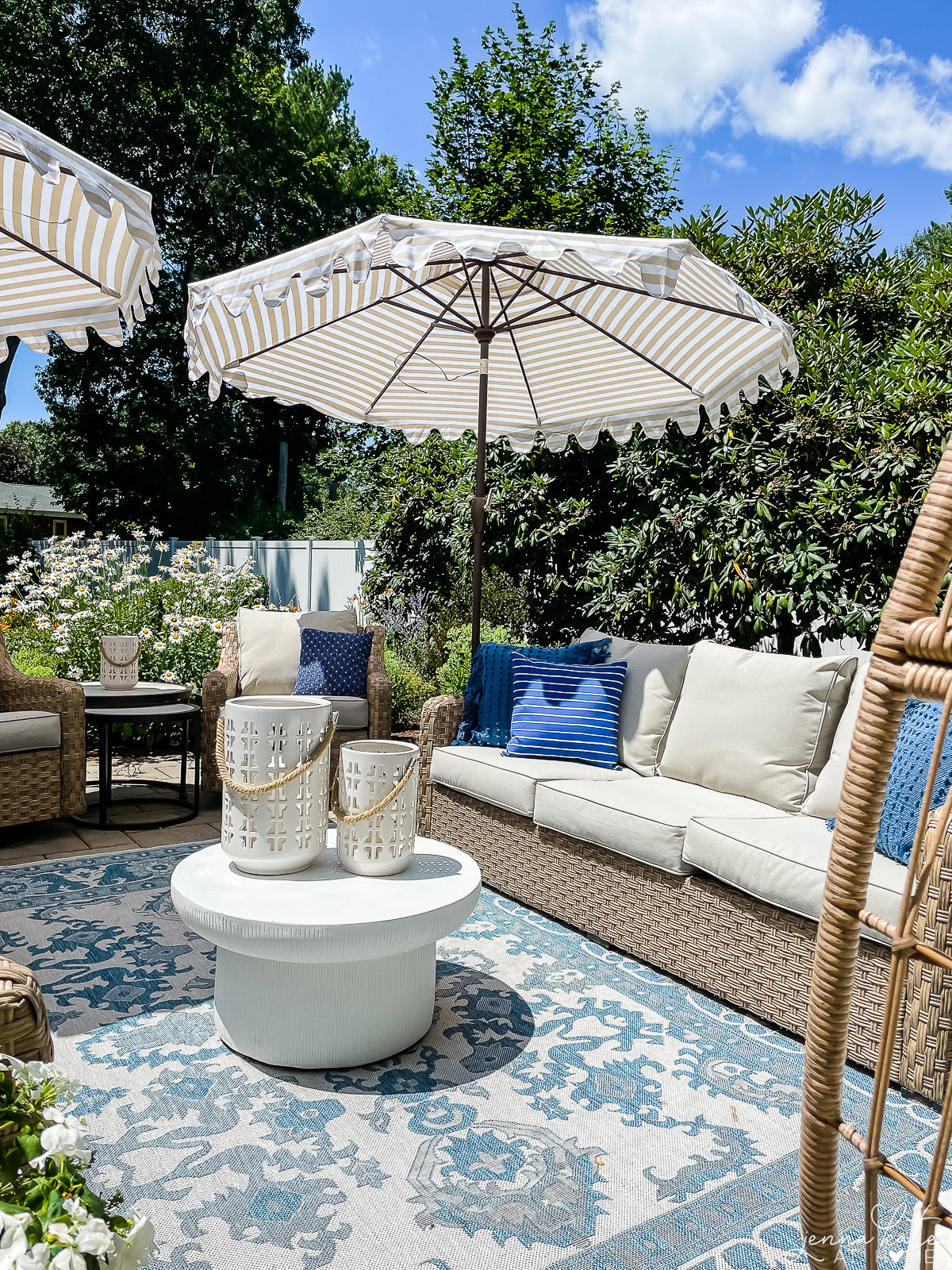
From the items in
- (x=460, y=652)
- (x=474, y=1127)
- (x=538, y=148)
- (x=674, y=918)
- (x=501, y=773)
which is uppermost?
(x=538, y=148)

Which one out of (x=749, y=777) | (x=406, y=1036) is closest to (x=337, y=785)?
(x=406, y=1036)

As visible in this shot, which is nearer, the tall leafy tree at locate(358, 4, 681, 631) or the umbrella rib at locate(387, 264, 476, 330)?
the umbrella rib at locate(387, 264, 476, 330)

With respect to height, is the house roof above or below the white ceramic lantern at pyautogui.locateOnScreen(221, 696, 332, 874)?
above

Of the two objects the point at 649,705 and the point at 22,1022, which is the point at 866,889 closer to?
the point at 22,1022

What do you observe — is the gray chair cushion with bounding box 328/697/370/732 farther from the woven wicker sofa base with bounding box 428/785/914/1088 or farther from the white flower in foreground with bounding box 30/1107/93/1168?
the white flower in foreground with bounding box 30/1107/93/1168

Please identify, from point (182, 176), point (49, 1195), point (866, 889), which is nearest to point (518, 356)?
point (866, 889)

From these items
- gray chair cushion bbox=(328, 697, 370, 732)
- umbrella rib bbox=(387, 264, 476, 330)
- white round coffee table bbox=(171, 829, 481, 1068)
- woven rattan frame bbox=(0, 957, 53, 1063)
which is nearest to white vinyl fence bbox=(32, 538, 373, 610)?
gray chair cushion bbox=(328, 697, 370, 732)

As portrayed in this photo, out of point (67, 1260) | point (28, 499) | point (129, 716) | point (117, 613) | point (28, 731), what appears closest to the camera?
point (67, 1260)

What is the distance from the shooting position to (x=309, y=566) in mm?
10219

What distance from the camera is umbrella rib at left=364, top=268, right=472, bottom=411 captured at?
4.15m

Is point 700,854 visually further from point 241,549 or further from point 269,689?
point 241,549

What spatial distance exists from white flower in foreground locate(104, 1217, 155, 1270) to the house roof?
24544 millimetres

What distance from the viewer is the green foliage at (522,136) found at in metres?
10.2

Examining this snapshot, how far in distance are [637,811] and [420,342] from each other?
2.66 metres
